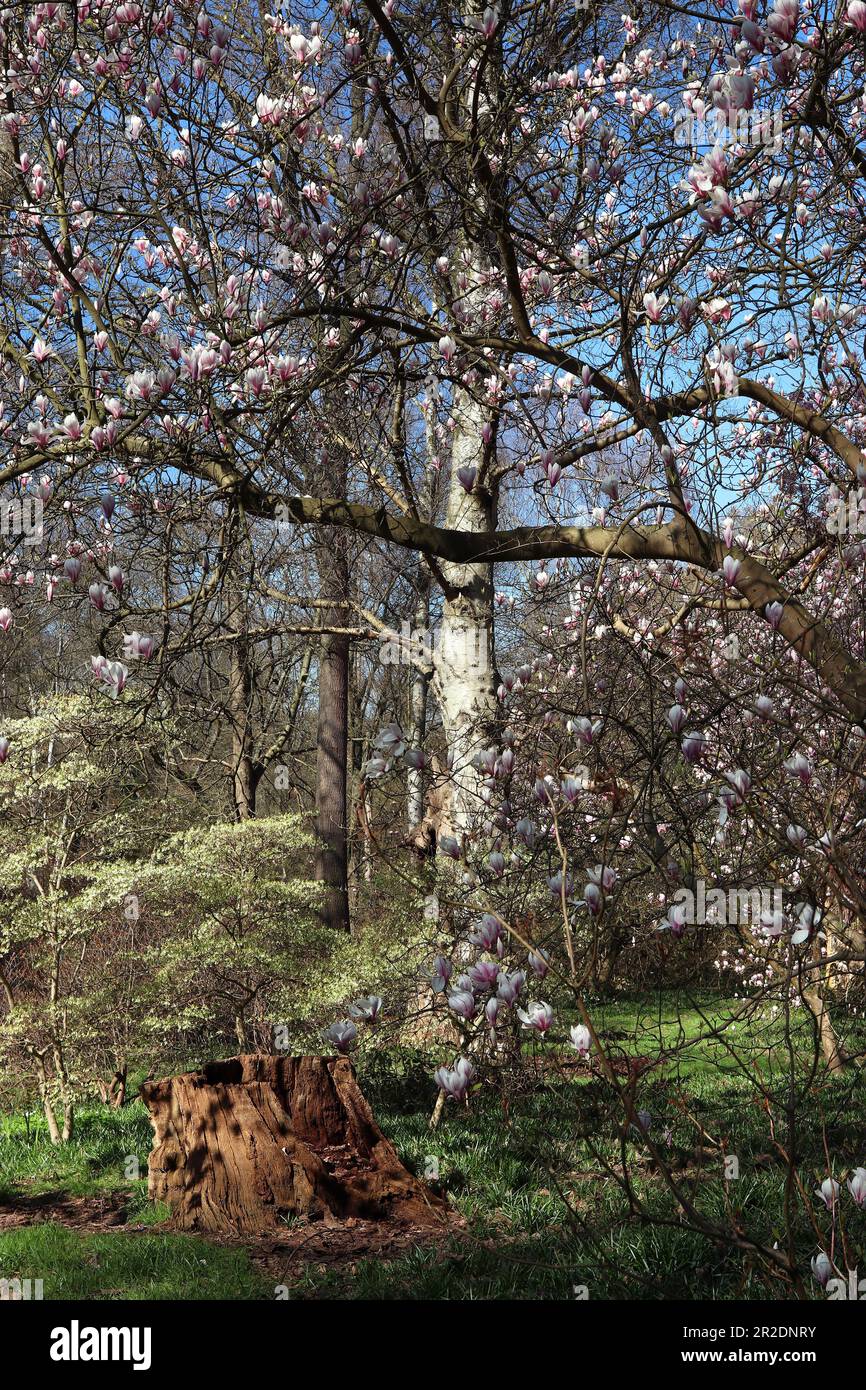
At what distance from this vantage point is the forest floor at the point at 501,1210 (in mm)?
4145

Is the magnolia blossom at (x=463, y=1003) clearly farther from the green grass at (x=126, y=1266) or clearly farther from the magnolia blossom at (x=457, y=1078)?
the green grass at (x=126, y=1266)

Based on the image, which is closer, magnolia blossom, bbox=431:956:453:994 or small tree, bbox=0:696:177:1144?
magnolia blossom, bbox=431:956:453:994

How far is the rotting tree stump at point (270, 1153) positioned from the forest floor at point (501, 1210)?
16cm

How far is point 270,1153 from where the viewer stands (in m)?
5.62

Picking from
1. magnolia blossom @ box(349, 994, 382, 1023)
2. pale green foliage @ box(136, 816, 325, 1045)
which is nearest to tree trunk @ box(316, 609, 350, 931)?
pale green foliage @ box(136, 816, 325, 1045)

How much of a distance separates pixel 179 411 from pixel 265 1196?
12.7 feet

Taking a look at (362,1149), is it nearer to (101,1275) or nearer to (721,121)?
(101,1275)

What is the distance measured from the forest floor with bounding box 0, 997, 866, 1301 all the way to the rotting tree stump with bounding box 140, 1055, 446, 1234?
0.16 meters

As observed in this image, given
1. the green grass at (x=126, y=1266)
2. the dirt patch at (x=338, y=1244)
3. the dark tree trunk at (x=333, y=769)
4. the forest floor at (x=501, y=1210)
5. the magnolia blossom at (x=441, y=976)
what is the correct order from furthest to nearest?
the dark tree trunk at (x=333, y=769) → the dirt patch at (x=338, y=1244) → the green grass at (x=126, y=1266) → the forest floor at (x=501, y=1210) → the magnolia blossom at (x=441, y=976)

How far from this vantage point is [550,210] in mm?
4734

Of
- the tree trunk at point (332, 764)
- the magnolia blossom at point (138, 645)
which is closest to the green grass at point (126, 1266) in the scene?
the magnolia blossom at point (138, 645)

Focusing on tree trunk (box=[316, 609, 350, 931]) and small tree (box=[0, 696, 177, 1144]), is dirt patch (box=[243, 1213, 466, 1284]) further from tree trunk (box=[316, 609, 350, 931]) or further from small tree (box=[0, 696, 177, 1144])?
tree trunk (box=[316, 609, 350, 931])

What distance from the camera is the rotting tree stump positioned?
555cm
